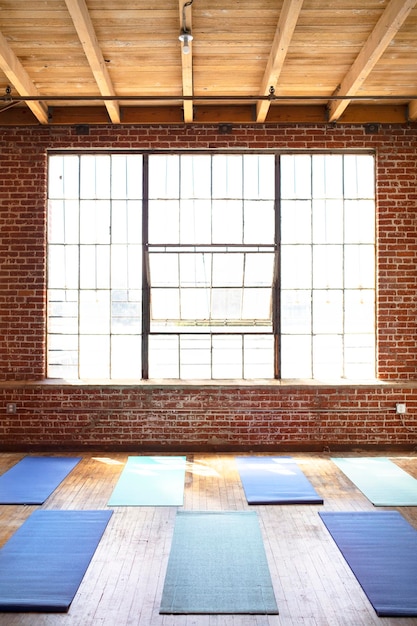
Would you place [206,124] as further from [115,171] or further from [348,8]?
[348,8]

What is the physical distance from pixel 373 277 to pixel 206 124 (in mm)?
2675

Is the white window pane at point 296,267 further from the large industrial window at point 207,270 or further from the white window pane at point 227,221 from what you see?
the white window pane at point 227,221

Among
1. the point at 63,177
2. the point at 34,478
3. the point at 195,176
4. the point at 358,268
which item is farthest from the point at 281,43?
the point at 34,478

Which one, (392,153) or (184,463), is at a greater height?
(392,153)

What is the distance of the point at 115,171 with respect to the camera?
6488 millimetres

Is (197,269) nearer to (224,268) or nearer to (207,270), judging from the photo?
(207,270)

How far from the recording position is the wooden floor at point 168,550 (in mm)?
2975

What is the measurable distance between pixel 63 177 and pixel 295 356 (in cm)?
349

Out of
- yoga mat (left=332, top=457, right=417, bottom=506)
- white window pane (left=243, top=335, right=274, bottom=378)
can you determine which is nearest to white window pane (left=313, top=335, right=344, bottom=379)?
white window pane (left=243, top=335, right=274, bottom=378)

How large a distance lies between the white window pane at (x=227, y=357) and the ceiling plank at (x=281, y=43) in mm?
2666

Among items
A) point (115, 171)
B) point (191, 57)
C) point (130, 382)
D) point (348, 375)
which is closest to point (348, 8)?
point (191, 57)

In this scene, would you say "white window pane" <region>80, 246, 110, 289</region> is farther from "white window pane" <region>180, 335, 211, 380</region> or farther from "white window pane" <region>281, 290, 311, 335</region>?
"white window pane" <region>281, 290, 311, 335</region>

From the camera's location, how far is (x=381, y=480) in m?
5.23

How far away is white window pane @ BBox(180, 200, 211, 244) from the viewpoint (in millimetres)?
6449
